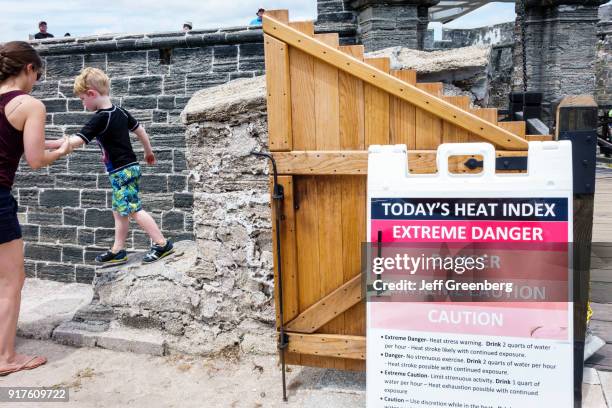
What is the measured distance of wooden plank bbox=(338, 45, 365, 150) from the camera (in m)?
2.88

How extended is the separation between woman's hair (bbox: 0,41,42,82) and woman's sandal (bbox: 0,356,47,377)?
1.94 metres

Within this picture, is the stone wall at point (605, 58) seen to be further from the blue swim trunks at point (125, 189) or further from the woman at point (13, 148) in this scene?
the woman at point (13, 148)

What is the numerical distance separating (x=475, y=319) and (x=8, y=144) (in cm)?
303

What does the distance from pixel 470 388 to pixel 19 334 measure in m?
3.85

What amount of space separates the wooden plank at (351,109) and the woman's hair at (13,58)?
84.9 inches

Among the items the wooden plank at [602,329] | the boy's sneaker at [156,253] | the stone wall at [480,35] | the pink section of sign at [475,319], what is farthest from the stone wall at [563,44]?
the pink section of sign at [475,319]

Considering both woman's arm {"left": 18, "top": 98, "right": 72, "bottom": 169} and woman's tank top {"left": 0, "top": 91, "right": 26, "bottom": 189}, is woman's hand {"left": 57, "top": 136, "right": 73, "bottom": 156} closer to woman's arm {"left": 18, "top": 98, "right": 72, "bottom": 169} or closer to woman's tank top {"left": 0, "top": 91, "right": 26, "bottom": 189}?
woman's arm {"left": 18, "top": 98, "right": 72, "bottom": 169}

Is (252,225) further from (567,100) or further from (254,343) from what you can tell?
(567,100)

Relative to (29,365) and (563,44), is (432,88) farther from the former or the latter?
(563,44)

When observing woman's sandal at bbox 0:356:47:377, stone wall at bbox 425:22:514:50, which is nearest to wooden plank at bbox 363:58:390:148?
woman's sandal at bbox 0:356:47:377

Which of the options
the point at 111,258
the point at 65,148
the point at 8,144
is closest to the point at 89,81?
the point at 65,148

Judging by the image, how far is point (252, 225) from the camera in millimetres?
3797

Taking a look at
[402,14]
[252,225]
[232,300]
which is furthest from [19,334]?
[402,14]

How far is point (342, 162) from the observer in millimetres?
2924
